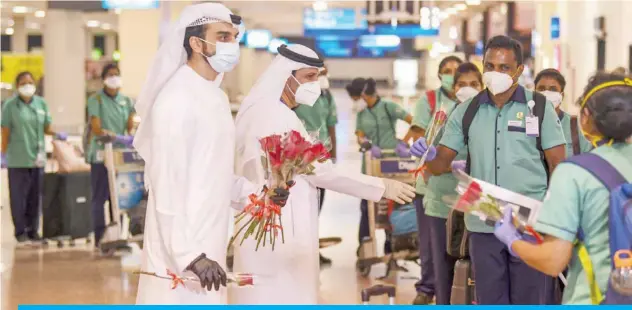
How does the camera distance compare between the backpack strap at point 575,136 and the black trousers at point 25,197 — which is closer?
the backpack strap at point 575,136

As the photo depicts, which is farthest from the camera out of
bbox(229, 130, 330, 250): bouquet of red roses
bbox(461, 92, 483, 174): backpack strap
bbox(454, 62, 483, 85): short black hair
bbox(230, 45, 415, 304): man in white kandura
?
bbox(454, 62, 483, 85): short black hair

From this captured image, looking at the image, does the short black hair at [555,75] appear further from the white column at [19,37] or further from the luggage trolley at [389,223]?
the white column at [19,37]

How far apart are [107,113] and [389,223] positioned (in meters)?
2.97

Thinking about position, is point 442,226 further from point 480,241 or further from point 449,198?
point 449,198

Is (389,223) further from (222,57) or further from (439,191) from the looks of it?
(222,57)

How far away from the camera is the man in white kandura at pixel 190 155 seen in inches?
172

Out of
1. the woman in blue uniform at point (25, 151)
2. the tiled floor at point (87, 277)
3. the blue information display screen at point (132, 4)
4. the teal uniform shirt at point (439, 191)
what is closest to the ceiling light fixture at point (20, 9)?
the blue information display screen at point (132, 4)

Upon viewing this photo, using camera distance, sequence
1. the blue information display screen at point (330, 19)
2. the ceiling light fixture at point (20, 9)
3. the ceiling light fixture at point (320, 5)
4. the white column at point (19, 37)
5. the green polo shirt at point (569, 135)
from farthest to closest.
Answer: the white column at point (19, 37) → the ceiling light fixture at point (20, 9) → the blue information display screen at point (330, 19) → the ceiling light fixture at point (320, 5) → the green polo shirt at point (569, 135)

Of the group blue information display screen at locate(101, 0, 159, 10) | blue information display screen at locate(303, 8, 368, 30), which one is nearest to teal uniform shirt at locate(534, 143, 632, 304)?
blue information display screen at locate(101, 0, 159, 10)

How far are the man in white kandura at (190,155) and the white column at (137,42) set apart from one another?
19.3 meters

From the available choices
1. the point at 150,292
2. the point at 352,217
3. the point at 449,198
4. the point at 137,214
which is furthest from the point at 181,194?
the point at 352,217

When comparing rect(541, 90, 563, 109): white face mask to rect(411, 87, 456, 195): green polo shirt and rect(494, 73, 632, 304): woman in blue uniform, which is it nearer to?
rect(411, 87, 456, 195): green polo shirt

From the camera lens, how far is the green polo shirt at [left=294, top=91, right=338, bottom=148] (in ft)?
34.6

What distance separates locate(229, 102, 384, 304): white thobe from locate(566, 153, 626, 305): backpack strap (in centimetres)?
171
